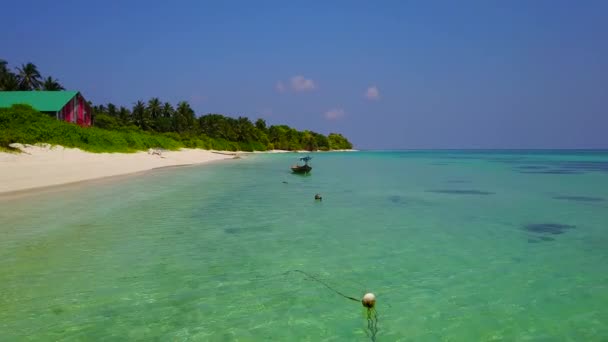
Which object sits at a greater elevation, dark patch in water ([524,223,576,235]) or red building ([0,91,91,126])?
red building ([0,91,91,126])

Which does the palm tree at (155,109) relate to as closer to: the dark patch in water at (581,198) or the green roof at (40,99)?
the green roof at (40,99)

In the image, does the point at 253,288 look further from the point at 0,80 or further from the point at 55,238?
the point at 0,80

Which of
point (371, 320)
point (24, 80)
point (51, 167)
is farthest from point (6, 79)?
point (371, 320)

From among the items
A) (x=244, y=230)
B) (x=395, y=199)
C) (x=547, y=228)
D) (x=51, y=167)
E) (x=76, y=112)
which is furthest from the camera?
(x=76, y=112)

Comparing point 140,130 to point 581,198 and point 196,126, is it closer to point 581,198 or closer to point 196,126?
point 196,126

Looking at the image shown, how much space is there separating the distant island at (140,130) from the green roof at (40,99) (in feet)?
19.6

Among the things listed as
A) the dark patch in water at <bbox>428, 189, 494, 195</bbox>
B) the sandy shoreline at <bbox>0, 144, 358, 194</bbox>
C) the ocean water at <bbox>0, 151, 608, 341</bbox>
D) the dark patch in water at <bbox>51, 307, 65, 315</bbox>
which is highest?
the sandy shoreline at <bbox>0, 144, 358, 194</bbox>

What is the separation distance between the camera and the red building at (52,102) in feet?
169

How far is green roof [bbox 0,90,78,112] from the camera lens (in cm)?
5174

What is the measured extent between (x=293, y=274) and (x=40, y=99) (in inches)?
2326

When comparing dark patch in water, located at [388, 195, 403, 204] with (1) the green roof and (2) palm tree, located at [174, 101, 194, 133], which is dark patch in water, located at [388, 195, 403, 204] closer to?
(1) the green roof

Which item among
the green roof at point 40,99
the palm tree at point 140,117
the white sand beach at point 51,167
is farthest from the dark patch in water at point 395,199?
the palm tree at point 140,117

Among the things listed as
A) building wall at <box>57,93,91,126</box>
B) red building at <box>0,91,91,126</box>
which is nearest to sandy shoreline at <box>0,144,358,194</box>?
red building at <box>0,91,91,126</box>

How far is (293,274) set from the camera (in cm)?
834
